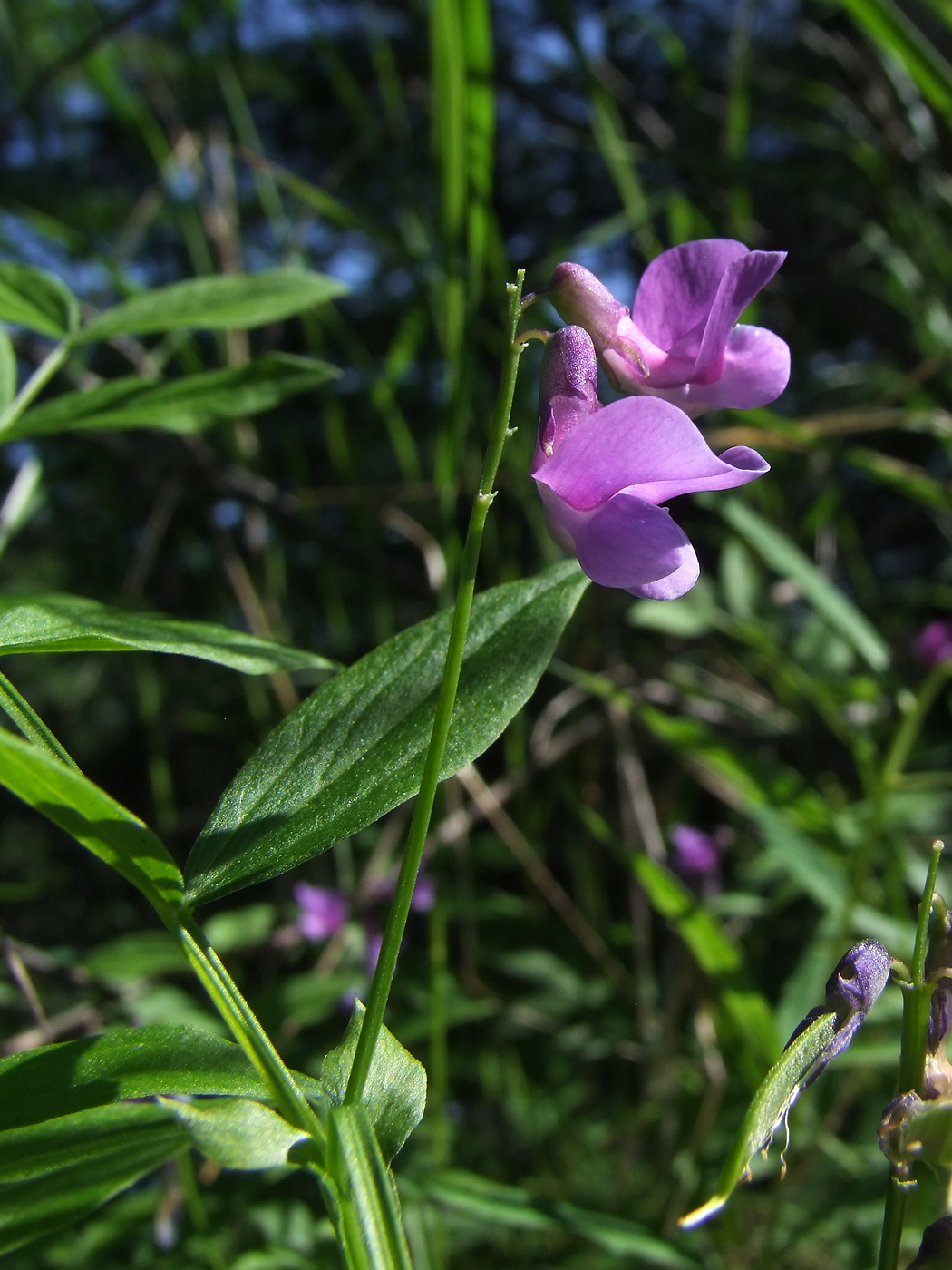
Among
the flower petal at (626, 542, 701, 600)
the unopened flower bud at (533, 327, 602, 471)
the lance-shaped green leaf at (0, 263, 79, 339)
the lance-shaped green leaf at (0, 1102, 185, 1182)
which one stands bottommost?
the lance-shaped green leaf at (0, 1102, 185, 1182)

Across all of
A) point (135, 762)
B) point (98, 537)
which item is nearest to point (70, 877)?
point (135, 762)

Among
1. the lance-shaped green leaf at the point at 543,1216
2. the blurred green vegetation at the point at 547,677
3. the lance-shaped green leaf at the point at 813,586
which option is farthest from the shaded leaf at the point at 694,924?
the lance-shaped green leaf at the point at 813,586

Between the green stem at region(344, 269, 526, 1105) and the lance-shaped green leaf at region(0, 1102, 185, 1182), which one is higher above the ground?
the green stem at region(344, 269, 526, 1105)

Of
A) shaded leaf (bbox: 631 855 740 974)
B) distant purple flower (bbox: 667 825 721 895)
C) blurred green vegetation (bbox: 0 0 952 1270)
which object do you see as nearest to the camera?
shaded leaf (bbox: 631 855 740 974)

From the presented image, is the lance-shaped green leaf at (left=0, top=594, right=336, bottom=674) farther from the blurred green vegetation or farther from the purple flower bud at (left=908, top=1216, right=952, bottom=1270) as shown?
the blurred green vegetation

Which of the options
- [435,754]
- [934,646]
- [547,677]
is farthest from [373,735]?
[547,677]

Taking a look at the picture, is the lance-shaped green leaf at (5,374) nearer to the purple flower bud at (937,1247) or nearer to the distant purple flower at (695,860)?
the purple flower bud at (937,1247)

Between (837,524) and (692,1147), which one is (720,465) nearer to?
(692,1147)

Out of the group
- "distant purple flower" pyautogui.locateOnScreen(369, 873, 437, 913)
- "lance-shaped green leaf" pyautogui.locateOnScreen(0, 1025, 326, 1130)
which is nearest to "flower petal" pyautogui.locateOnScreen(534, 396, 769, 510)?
"lance-shaped green leaf" pyautogui.locateOnScreen(0, 1025, 326, 1130)
